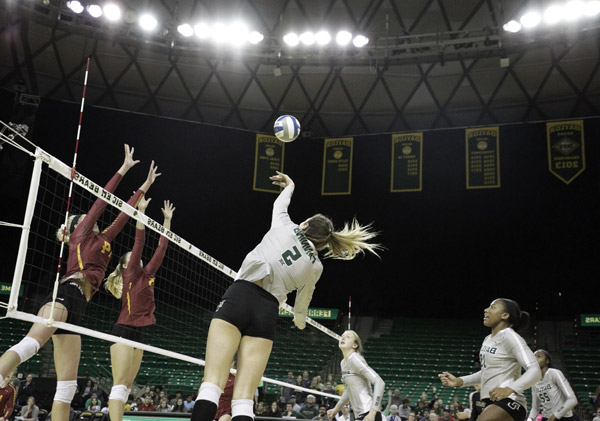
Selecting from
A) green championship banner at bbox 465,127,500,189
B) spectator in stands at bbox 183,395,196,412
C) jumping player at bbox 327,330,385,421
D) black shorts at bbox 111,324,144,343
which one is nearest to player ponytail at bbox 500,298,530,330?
Answer: jumping player at bbox 327,330,385,421

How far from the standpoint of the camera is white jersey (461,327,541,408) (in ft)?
15.6

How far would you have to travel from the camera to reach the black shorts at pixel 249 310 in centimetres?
337

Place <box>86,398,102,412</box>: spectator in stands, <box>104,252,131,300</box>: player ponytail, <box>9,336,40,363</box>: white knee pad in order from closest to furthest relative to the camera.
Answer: <box>9,336,40,363</box>: white knee pad → <box>104,252,131,300</box>: player ponytail → <box>86,398,102,412</box>: spectator in stands

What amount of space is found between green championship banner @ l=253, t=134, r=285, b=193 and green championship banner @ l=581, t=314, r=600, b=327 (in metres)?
12.2

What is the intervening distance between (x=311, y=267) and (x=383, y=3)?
18683mm

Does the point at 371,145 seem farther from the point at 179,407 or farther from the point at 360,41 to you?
the point at 179,407

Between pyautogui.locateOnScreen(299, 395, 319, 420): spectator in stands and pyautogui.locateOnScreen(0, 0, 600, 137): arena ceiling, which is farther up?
pyautogui.locateOnScreen(0, 0, 600, 137): arena ceiling

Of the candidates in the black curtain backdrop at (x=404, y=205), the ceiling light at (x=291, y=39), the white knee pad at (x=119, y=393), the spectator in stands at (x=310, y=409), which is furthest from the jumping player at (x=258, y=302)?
the black curtain backdrop at (x=404, y=205)

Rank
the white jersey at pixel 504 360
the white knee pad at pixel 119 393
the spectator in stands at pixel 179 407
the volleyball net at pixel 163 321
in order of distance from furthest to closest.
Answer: the volleyball net at pixel 163 321
the spectator in stands at pixel 179 407
the white knee pad at pixel 119 393
the white jersey at pixel 504 360

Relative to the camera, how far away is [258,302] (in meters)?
3.48

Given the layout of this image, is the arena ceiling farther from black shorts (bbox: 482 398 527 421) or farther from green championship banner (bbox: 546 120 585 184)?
black shorts (bbox: 482 398 527 421)

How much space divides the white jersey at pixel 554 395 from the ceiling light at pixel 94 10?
55.9ft

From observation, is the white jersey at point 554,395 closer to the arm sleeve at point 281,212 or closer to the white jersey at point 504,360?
the white jersey at point 504,360

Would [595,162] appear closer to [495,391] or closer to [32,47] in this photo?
[495,391]
